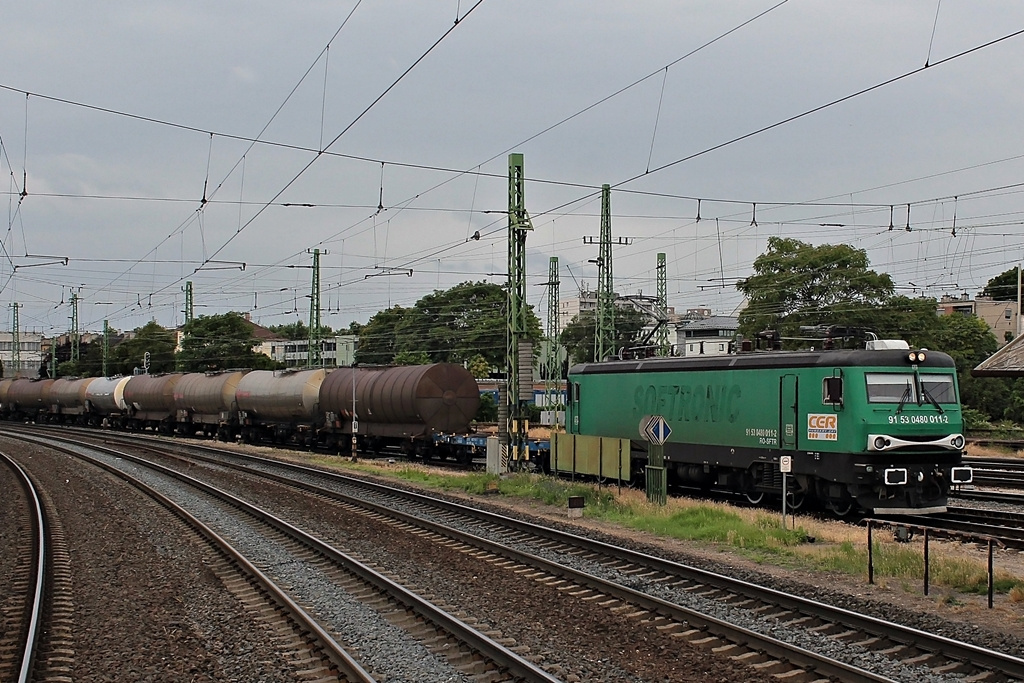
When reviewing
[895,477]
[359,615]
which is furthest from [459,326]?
[359,615]

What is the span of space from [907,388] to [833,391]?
151 centimetres

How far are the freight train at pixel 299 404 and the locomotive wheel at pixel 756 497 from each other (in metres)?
14.8

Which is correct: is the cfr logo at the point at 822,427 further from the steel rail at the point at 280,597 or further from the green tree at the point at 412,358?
the green tree at the point at 412,358

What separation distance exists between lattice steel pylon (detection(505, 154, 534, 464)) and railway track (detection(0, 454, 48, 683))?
12157mm

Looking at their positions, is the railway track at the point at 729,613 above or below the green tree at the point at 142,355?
below

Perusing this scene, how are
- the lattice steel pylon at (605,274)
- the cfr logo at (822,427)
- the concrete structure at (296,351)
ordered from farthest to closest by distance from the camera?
the concrete structure at (296,351), the lattice steel pylon at (605,274), the cfr logo at (822,427)

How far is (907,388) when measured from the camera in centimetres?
1944

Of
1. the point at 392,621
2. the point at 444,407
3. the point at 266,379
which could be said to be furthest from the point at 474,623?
the point at 266,379

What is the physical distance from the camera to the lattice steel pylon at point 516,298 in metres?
27.6

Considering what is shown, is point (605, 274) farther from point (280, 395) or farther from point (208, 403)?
point (208, 403)

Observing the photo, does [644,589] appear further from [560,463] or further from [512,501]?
[560,463]

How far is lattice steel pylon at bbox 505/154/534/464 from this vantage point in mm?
27562

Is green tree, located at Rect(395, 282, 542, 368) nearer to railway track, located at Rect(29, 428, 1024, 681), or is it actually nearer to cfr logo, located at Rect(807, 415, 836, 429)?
cfr logo, located at Rect(807, 415, 836, 429)

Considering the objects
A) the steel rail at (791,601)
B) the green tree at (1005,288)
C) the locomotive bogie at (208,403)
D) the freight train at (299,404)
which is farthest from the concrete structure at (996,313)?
the steel rail at (791,601)
